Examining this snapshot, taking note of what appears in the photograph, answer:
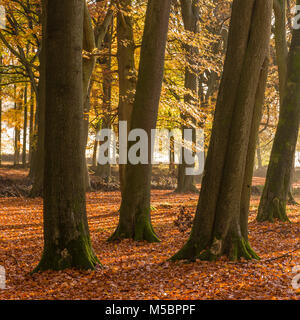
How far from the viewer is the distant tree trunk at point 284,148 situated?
10.9 metres

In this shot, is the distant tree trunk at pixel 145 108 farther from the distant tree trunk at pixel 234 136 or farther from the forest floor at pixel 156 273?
the distant tree trunk at pixel 234 136

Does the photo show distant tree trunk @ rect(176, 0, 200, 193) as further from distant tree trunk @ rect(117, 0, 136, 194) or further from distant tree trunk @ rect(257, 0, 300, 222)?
distant tree trunk @ rect(257, 0, 300, 222)

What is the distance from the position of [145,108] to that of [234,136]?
2.66 meters

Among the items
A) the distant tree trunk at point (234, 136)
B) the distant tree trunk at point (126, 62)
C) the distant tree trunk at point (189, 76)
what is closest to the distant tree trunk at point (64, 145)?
the distant tree trunk at point (234, 136)

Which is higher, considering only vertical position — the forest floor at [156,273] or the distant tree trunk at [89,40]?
the distant tree trunk at [89,40]

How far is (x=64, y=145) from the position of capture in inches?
246

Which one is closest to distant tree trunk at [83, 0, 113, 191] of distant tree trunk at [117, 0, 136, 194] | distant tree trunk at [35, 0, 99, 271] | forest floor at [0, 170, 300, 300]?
distant tree trunk at [117, 0, 136, 194]

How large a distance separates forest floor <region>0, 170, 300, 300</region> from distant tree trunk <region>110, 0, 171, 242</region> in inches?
16.3

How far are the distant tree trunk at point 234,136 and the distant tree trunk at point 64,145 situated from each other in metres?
1.95

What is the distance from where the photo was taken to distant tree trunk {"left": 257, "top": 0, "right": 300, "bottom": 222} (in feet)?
35.8
